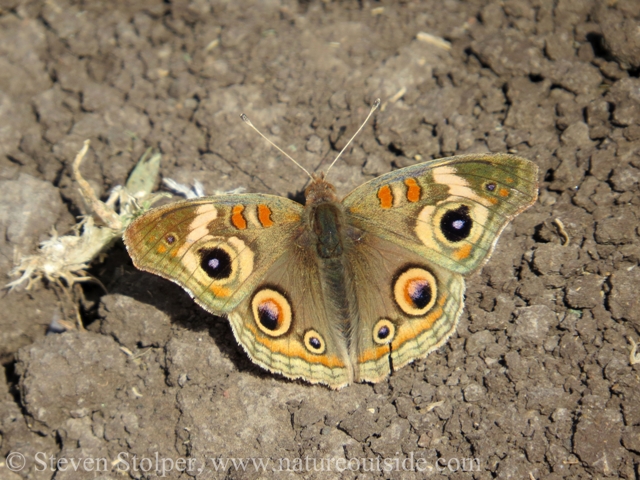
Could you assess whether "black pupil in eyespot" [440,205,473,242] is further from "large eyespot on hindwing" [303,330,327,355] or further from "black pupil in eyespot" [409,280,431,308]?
"large eyespot on hindwing" [303,330,327,355]

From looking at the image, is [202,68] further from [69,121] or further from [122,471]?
[122,471]

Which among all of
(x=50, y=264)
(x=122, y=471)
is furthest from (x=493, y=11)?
(x=122, y=471)

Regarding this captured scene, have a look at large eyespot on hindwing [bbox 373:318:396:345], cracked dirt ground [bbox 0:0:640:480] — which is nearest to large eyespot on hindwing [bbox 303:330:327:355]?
large eyespot on hindwing [bbox 373:318:396:345]

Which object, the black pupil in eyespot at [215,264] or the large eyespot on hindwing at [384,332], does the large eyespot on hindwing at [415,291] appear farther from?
the black pupil in eyespot at [215,264]

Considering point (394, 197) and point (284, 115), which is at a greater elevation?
point (394, 197)

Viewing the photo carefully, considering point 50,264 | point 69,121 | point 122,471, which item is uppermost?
point 69,121

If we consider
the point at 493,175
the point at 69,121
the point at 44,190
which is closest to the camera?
the point at 493,175

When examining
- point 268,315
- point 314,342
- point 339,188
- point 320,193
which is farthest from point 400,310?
point 339,188

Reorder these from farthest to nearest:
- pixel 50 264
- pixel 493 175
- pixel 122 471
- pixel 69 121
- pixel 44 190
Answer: pixel 69 121, pixel 44 190, pixel 50 264, pixel 122 471, pixel 493 175

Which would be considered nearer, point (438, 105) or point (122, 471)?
point (122, 471)
